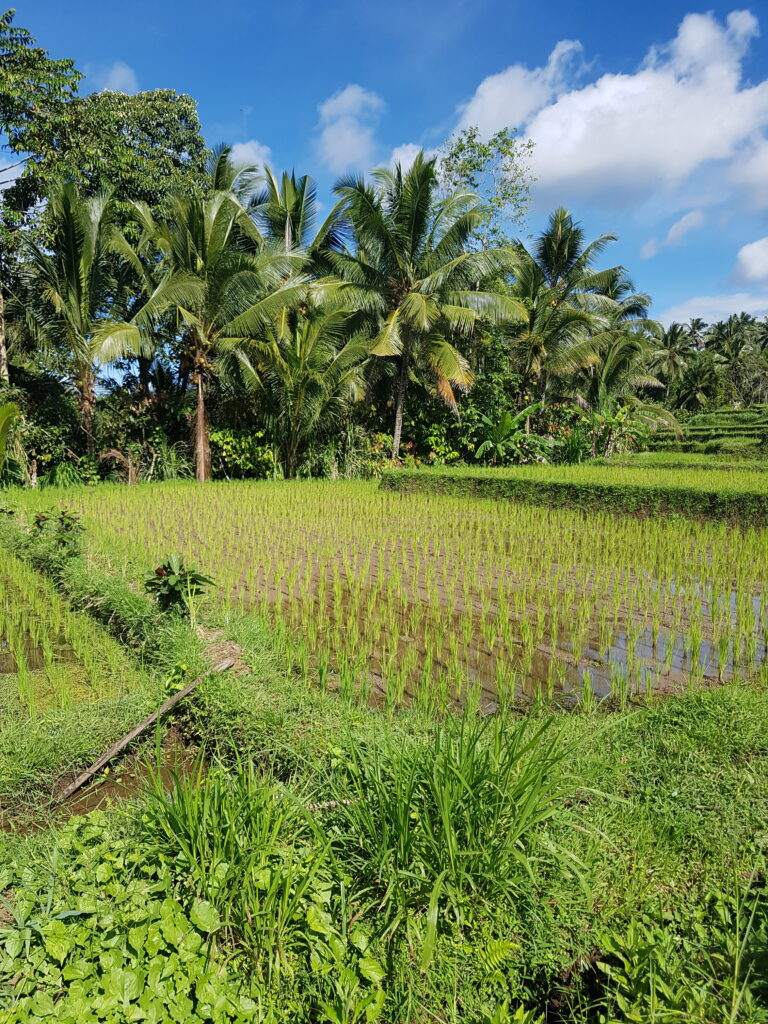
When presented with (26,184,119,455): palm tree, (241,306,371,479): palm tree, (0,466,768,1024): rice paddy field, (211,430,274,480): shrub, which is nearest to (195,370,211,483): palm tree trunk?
(211,430,274,480): shrub

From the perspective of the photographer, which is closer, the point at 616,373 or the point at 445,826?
the point at 445,826

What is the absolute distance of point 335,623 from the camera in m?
4.41

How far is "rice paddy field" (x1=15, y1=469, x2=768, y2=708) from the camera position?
3.51 metres

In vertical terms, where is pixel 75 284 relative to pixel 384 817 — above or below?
above

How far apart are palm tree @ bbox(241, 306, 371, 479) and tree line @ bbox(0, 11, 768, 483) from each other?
5 cm

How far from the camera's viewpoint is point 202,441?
45.9 ft

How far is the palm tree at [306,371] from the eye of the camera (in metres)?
13.7

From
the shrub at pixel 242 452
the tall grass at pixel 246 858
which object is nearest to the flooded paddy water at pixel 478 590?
the tall grass at pixel 246 858

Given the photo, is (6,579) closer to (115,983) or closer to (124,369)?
(115,983)

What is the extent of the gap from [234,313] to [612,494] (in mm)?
8695

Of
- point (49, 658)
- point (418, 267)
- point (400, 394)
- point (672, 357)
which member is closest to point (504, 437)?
point (400, 394)

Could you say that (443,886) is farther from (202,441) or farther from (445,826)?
(202,441)

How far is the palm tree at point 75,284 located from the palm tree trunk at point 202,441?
2044 mm

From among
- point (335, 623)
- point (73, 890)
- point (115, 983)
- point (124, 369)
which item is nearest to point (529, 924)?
point (115, 983)
